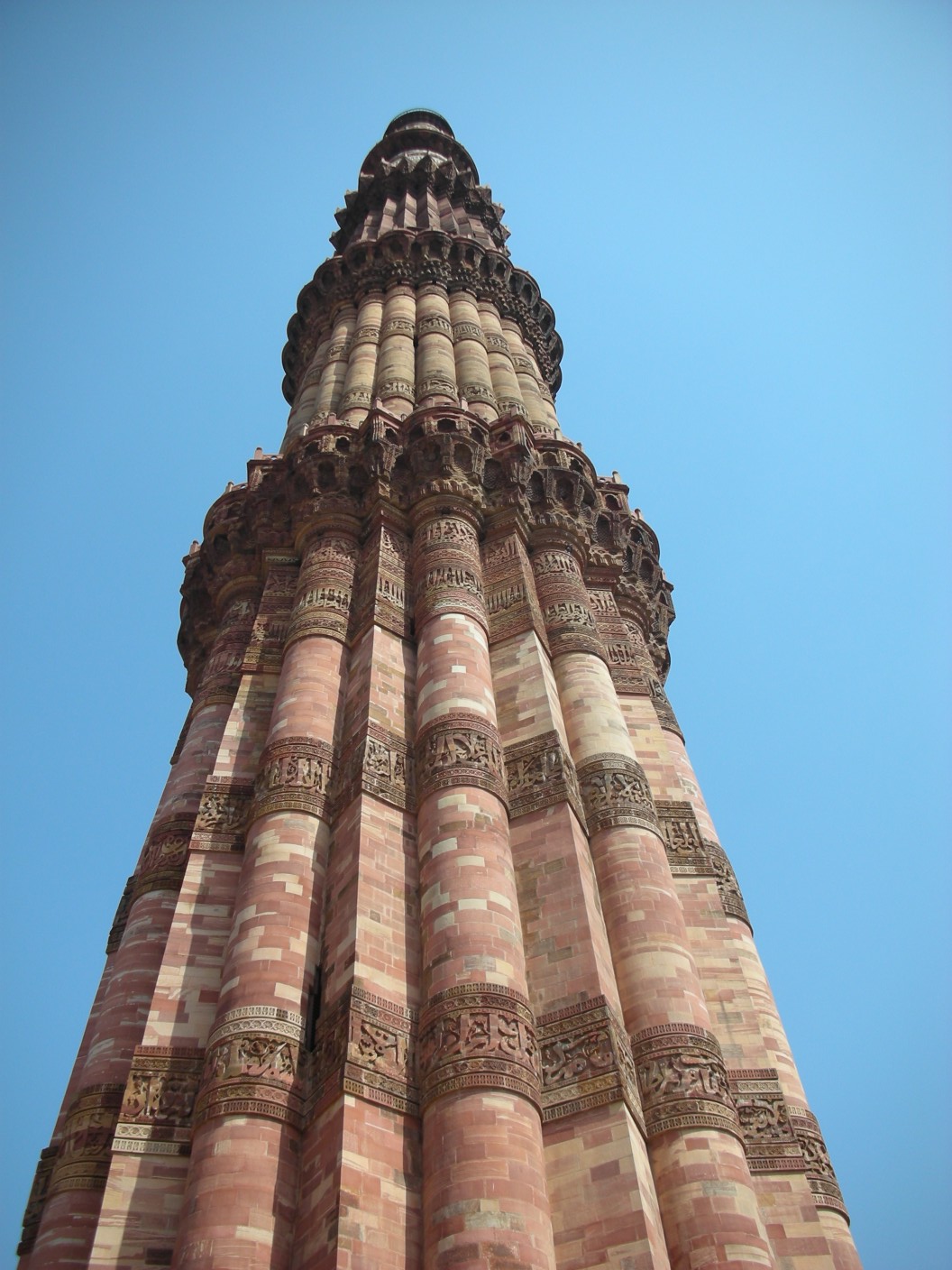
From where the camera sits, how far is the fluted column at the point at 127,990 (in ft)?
25.8

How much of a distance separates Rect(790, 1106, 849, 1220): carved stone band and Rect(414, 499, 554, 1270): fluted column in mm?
3226

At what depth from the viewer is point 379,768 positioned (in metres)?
9.60

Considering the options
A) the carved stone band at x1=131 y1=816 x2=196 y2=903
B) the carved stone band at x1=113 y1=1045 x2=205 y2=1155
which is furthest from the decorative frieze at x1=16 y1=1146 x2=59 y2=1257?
the carved stone band at x1=131 y1=816 x2=196 y2=903

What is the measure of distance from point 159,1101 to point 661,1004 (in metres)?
3.67

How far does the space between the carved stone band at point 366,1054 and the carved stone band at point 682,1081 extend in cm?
165

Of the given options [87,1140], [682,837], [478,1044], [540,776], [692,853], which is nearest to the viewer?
[478,1044]

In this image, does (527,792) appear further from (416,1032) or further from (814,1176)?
(814,1176)

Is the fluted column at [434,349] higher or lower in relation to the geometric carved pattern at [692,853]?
higher

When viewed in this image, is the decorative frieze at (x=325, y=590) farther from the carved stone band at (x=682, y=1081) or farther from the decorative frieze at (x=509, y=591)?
the carved stone band at (x=682, y=1081)

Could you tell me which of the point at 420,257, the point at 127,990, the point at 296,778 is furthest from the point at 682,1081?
the point at 420,257

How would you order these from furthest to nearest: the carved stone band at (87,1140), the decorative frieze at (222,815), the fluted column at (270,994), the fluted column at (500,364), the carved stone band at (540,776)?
the fluted column at (500,364), the decorative frieze at (222,815), the carved stone band at (540,776), the carved stone band at (87,1140), the fluted column at (270,994)

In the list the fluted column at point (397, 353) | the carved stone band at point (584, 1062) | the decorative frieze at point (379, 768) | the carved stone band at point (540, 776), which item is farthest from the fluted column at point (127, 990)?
the fluted column at point (397, 353)

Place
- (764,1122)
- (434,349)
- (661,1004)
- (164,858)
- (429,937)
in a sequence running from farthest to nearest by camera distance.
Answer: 1. (434,349)
2. (164,858)
3. (764,1122)
4. (661,1004)
5. (429,937)

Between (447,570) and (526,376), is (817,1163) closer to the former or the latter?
(447,570)
